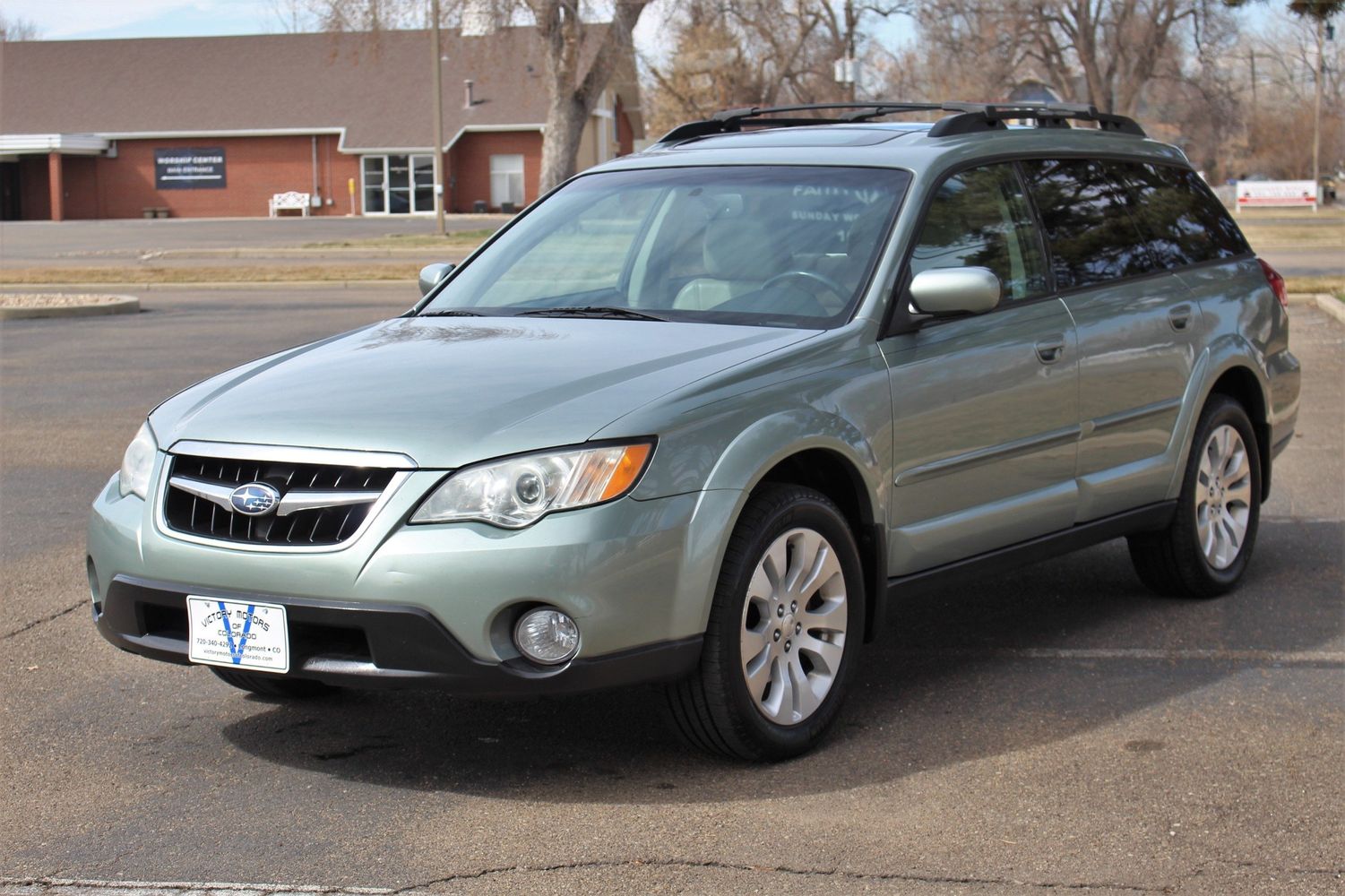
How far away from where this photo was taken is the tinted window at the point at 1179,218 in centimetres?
659

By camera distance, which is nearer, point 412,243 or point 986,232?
point 986,232

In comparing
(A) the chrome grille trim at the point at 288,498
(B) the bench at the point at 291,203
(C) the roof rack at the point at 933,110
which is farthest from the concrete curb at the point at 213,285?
(B) the bench at the point at 291,203

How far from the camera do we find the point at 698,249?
5527 millimetres

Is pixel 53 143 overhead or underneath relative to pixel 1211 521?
Result: overhead

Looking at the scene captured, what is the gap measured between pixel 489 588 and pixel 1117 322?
2.95 meters

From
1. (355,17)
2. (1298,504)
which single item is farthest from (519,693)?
(355,17)

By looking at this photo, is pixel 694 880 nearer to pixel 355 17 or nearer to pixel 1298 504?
pixel 1298 504

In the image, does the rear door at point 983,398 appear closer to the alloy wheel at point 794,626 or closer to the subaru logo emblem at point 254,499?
the alloy wheel at point 794,626

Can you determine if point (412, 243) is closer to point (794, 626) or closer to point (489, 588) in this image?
point (794, 626)

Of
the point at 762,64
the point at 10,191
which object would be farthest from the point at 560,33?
the point at 10,191

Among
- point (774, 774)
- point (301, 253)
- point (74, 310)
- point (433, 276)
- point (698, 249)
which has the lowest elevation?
point (774, 774)

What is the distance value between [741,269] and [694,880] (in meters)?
2.22

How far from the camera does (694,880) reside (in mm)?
3789

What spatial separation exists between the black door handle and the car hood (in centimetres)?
108
